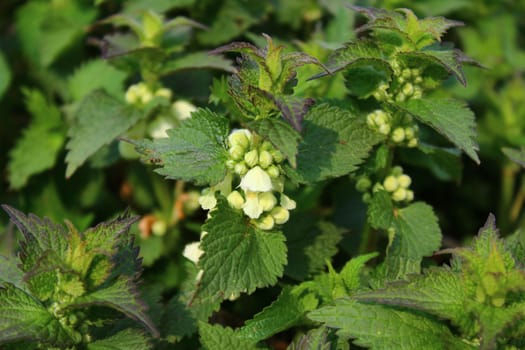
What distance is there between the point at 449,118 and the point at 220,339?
0.64 meters

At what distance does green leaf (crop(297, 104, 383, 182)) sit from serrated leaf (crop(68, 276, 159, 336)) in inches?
15.3

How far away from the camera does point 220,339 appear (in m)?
1.33

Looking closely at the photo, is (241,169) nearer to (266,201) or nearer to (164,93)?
(266,201)

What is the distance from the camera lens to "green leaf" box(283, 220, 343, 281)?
4.93ft

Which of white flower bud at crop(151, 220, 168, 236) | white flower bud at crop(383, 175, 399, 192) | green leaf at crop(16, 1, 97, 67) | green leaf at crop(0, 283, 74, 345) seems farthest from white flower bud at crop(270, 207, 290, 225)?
green leaf at crop(16, 1, 97, 67)

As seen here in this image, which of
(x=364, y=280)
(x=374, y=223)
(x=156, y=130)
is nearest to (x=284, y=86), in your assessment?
(x=374, y=223)

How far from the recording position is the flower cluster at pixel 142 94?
5.84 ft

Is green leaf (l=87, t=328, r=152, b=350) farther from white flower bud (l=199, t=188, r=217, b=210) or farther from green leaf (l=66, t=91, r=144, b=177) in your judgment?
green leaf (l=66, t=91, r=144, b=177)

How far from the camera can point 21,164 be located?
211cm

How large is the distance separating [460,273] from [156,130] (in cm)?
92

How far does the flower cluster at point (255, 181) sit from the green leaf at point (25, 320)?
1.17 ft

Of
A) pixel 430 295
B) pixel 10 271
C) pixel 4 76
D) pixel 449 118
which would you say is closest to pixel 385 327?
pixel 430 295

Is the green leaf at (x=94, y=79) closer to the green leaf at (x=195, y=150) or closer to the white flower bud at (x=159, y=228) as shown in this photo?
the white flower bud at (x=159, y=228)

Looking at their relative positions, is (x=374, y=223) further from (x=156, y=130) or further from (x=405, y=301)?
(x=156, y=130)
